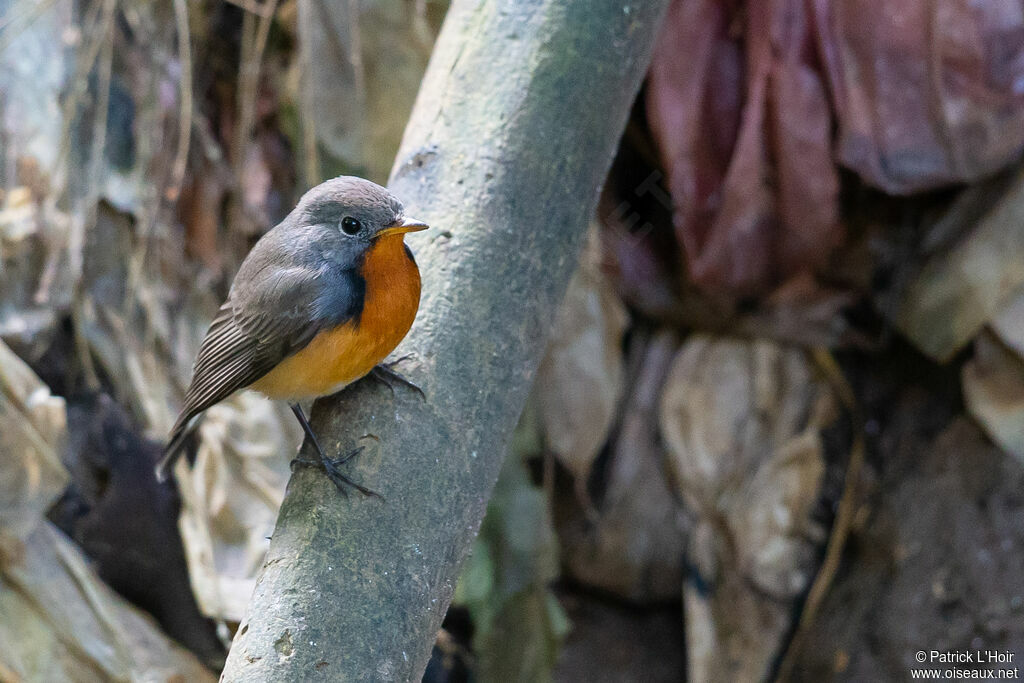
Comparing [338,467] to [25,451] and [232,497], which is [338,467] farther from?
[25,451]

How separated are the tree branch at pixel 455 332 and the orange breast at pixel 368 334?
88mm

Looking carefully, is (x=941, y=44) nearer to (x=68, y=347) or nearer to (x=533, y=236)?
(x=533, y=236)

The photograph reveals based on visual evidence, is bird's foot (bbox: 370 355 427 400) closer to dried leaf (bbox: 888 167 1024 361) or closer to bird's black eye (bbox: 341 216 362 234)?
bird's black eye (bbox: 341 216 362 234)

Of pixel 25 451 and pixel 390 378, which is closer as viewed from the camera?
pixel 390 378

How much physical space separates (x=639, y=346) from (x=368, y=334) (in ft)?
7.27

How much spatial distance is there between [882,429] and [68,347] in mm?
3031

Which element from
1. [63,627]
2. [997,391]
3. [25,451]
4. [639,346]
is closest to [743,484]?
[639,346]

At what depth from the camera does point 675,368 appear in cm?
356

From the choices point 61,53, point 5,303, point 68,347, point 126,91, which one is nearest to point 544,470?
point 68,347

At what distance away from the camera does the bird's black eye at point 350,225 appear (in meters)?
1.73

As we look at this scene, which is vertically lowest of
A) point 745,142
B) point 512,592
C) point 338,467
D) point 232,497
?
point 512,592

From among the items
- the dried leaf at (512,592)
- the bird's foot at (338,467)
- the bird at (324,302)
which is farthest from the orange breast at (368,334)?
the dried leaf at (512,592)

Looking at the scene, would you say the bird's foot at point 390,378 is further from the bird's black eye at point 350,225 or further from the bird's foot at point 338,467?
the bird's black eye at point 350,225

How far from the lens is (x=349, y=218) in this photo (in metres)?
1.73
